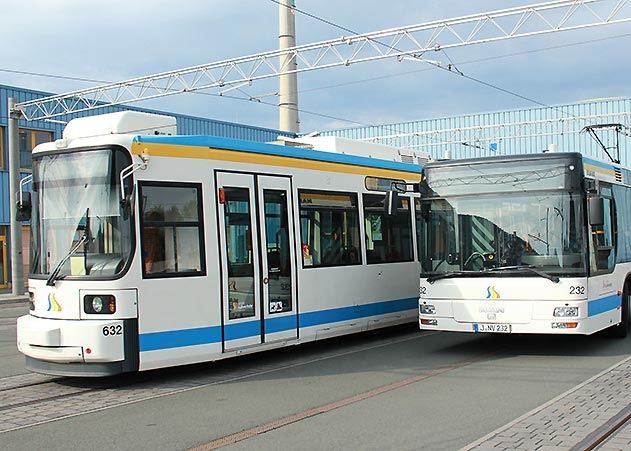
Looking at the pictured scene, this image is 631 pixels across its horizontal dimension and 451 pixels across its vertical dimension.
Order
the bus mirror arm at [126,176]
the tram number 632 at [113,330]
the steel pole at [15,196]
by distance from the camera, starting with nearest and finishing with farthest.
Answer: the tram number 632 at [113,330] < the bus mirror arm at [126,176] < the steel pole at [15,196]

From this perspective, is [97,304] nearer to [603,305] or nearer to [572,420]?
[572,420]

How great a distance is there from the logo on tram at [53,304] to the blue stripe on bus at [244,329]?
1051mm

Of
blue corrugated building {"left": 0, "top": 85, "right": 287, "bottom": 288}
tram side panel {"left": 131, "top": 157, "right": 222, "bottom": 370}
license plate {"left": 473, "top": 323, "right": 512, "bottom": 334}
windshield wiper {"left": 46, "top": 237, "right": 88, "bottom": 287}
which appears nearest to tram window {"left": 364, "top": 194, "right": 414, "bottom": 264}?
license plate {"left": 473, "top": 323, "right": 512, "bottom": 334}

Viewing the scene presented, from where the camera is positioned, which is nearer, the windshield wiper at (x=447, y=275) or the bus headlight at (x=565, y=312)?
the bus headlight at (x=565, y=312)

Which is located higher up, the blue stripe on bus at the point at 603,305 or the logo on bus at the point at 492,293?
the logo on bus at the point at 492,293

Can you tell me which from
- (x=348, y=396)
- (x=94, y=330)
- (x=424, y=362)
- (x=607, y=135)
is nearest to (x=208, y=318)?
(x=94, y=330)

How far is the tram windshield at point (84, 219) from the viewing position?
9078mm

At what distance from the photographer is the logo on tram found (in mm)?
9094

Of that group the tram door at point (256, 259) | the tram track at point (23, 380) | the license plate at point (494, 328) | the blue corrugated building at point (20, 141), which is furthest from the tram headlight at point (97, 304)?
the blue corrugated building at point (20, 141)

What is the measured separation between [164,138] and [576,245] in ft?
19.1

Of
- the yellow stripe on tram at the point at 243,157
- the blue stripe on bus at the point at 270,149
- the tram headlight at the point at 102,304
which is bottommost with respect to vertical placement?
the tram headlight at the point at 102,304

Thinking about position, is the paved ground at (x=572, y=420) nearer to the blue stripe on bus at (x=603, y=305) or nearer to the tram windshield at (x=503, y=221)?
the blue stripe on bus at (x=603, y=305)

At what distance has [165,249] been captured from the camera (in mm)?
9422

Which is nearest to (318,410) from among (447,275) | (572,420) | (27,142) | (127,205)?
(572,420)
